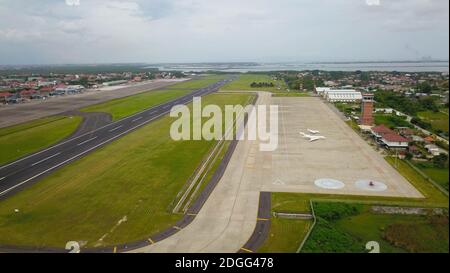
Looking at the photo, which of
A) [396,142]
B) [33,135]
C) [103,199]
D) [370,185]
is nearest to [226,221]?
[103,199]

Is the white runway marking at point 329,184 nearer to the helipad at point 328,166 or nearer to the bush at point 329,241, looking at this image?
the helipad at point 328,166

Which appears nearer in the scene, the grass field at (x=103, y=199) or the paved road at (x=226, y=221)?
the paved road at (x=226, y=221)

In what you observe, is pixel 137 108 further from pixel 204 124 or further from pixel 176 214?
pixel 176 214

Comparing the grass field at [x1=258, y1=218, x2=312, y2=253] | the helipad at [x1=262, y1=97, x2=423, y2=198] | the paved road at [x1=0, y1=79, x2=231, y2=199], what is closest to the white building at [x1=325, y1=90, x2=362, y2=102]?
the helipad at [x1=262, y1=97, x2=423, y2=198]

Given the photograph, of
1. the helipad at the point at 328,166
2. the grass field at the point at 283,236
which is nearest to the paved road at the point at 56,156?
the helipad at the point at 328,166

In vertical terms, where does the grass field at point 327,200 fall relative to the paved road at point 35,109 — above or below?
below

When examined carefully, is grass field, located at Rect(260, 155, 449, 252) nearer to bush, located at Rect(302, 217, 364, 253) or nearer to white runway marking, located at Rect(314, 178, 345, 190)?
bush, located at Rect(302, 217, 364, 253)

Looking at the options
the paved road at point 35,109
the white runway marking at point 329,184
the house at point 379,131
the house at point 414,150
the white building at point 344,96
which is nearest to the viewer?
the white runway marking at point 329,184
